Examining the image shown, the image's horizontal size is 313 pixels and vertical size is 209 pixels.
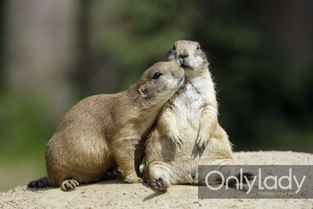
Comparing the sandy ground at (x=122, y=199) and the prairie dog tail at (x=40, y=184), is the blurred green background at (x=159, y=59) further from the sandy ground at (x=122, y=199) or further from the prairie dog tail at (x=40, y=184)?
the sandy ground at (x=122, y=199)

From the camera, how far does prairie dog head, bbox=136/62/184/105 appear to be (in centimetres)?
814

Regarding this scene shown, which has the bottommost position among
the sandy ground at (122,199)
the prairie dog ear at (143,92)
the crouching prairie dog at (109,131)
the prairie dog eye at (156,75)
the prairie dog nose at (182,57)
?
the sandy ground at (122,199)

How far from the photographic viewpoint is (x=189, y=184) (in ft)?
26.8

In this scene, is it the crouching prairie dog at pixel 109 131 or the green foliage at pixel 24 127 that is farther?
the green foliage at pixel 24 127

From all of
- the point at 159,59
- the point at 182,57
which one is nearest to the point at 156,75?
the point at 182,57

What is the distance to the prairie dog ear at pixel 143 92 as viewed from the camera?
8352 mm

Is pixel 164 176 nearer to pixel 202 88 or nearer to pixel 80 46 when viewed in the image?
pixel 202 88

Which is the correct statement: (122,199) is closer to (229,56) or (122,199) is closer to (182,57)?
(182,57)

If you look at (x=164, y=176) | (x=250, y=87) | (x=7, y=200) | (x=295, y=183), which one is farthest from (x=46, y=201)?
(x=250, y=87)

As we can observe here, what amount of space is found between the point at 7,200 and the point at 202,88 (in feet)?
8.68

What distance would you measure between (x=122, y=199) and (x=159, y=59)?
9093 mm

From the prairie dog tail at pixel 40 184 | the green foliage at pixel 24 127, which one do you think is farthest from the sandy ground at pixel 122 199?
the green foliage at pixel 24 127

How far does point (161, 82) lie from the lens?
27.1 feet

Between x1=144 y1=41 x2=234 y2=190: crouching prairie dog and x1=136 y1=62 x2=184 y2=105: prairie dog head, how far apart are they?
117 millimetres
